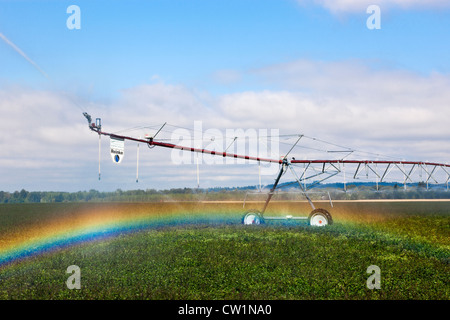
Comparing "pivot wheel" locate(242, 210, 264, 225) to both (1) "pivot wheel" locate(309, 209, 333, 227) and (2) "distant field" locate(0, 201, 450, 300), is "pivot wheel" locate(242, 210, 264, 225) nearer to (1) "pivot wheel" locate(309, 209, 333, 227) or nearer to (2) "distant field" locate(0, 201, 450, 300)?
(2) "distant field" locate(0, 201, 450, 300)

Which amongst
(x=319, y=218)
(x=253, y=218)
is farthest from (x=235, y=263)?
(x=253, y=218)

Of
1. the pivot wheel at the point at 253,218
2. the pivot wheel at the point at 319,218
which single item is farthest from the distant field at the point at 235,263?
the pivot wheel at the point at 253,218

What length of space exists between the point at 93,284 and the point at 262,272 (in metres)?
5.43

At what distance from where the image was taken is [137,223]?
32.0 m

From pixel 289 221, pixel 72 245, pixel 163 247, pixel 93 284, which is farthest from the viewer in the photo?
pixel 289 221

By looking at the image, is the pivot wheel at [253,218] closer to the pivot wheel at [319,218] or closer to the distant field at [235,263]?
the distant field at [235,263]

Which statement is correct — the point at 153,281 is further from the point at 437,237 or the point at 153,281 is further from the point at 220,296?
the point at 437,237

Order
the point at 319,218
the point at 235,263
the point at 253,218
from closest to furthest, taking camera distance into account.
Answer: the point at 235,263
the point at 319,218
the point at 253,218

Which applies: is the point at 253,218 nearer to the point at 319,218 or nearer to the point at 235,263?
the point at 319,218

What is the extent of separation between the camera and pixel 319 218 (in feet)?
83.6

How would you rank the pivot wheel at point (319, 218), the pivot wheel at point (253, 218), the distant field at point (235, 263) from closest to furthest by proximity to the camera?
the distant field at point (235, 263), the pivot wheel at point (319, 218), the pivot wheel at point (253, 218)

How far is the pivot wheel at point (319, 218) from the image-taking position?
995 inches
